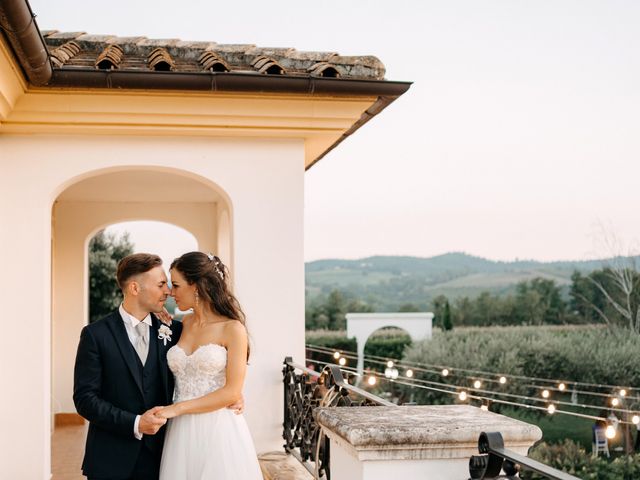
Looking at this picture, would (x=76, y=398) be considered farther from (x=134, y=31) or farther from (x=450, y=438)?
(x=134, y=31)

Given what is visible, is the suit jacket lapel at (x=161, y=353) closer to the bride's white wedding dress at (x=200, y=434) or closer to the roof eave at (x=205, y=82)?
the bride's white wedding dress at (x=200, y=434)

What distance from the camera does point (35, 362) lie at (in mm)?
6289

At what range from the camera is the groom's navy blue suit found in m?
3.53

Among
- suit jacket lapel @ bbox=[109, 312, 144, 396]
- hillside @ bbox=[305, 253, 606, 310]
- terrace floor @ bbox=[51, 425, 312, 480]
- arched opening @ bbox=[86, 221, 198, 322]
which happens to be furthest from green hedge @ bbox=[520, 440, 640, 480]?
hillside @ bbox=[305, 253, 606, 310]

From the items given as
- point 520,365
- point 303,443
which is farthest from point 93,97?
point 520,365

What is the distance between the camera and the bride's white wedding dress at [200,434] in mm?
3707

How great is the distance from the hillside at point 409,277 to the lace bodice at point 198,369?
54.2 m

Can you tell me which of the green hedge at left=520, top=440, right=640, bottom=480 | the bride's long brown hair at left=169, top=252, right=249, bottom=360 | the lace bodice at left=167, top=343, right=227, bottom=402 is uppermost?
the bride's long brown hair at left=169, top=252, right=249, bottom=360

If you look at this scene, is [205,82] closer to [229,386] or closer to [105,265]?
[229,386]

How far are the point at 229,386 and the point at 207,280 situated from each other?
48 cm

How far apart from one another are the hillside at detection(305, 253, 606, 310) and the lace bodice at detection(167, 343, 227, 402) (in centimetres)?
5417

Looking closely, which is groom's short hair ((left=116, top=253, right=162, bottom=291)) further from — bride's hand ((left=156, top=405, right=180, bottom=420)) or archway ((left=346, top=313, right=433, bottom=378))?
archway ((left=346, top=313, right=433, bottom=378))

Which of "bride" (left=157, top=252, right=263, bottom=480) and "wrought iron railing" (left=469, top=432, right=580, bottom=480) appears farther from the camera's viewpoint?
"bride" (left=157, top=252, right=263, bottom=480)

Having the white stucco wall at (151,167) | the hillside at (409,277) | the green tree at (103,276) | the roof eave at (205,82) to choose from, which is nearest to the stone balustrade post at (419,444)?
the roof eave at (205,82)
